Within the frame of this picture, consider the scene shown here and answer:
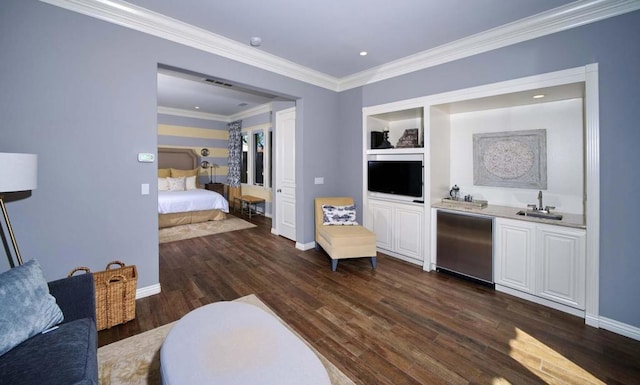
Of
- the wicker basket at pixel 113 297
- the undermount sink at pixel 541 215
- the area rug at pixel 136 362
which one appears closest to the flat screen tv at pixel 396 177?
the undermount sink at pixel 541 215

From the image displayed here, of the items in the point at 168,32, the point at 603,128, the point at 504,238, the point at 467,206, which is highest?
the point at 168,32

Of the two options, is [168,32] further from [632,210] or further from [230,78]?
[632,210]

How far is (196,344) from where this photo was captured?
143cm

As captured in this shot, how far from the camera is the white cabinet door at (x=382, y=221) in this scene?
→ 402cm

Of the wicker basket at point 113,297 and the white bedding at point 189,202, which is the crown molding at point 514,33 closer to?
the wicker basket at point 113,297

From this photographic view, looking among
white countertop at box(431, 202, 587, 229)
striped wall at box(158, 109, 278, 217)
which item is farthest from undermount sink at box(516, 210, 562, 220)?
striped wall at box(158, 109, 278, 217)

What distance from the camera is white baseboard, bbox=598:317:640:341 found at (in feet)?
7.15

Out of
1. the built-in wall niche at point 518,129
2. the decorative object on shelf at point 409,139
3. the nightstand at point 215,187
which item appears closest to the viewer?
the built-in wall niche at point 518,129

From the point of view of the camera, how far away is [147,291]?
277cm

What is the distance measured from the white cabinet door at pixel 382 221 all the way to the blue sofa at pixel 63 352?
3422mm

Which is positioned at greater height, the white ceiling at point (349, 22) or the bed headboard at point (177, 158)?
the white ceiling at point (349, 22)

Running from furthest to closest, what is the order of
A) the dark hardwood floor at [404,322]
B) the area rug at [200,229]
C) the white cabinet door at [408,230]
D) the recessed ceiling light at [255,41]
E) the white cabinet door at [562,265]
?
the area rug at [200,229] < the white cabinet door at [408,230] < the recessed ceiling light at [255,41] < the white cabinet door at [562,265] < the dark hardwood floor at [404,322]

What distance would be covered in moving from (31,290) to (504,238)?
391cm

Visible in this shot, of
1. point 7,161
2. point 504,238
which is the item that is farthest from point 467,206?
point 7,161
